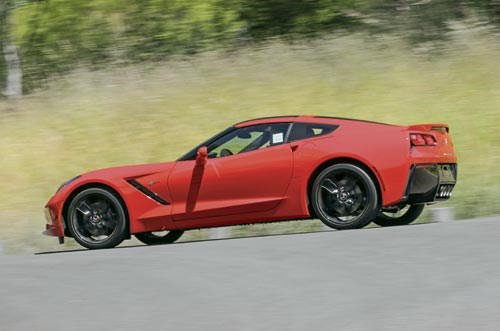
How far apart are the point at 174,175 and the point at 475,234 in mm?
3326

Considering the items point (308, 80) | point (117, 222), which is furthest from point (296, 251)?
point (308, 80)

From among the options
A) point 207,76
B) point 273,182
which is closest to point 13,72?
point 207,76

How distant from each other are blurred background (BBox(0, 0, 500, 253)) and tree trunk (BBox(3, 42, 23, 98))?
0.11 ft

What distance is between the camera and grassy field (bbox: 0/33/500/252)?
655 inches

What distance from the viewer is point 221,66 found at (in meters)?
20.3

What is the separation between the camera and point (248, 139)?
970cm

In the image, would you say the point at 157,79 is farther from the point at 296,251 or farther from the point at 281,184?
the point at 296,251

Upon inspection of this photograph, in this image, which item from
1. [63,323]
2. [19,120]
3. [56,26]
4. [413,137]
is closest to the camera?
[63,323]

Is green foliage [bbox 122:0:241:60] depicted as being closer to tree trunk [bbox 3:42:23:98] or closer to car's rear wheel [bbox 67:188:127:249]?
tree trunk [bbox 3:42:23:98]

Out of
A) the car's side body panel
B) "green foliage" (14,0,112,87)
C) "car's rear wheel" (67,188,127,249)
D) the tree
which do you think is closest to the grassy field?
"green foliage" (14,0,112,87)

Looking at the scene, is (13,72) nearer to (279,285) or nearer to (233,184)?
(233,184)

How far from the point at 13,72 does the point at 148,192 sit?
12226 millimetres

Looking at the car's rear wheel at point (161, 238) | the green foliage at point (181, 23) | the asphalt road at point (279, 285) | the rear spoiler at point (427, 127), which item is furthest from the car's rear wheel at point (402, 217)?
the green foliage at point (181, 23)

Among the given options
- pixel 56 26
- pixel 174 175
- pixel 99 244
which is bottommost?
pixel 99 244
